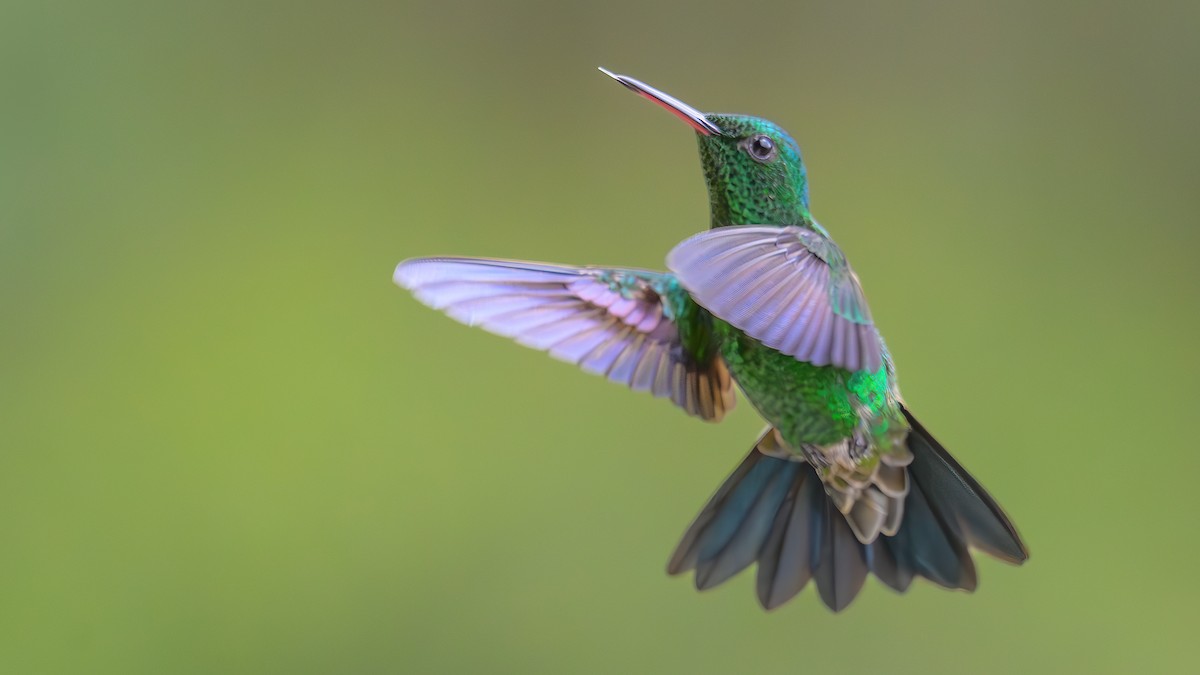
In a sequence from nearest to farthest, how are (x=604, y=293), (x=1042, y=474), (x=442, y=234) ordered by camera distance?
1. (x=604, y=293)
2. (x=1042, y=474)
3. (x=442, y=234)

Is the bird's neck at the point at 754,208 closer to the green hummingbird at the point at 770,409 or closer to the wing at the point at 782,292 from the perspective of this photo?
the green hummingbird at the point at 770,409

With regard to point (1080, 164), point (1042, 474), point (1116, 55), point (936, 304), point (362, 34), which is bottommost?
point (1042, 474)

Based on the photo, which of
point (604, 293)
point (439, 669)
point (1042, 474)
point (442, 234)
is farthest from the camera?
point (442, 234)

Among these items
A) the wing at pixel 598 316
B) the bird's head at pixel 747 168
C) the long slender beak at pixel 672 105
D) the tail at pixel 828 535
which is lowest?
the tail at pixel 828 535

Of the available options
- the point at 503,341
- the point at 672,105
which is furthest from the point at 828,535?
the point at 503,341

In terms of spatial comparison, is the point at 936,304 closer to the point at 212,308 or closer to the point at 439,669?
the point at 439,669

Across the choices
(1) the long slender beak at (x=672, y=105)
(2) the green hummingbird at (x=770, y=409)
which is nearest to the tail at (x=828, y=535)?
(2) the green hummingbird at (x=770, y=409)

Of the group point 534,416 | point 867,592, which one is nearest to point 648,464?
point 534,416
